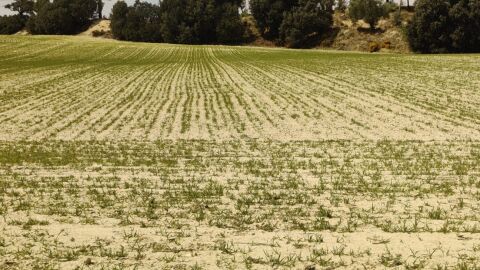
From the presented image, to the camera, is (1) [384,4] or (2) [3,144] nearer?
(2) [3,144]

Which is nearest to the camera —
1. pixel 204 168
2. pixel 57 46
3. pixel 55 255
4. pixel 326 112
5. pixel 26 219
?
pixel 55 255

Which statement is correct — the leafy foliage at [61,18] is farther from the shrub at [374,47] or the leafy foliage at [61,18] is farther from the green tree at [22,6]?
the shrub at [374,47]

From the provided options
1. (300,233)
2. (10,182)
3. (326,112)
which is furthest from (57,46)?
(300,233)

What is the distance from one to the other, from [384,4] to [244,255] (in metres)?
103

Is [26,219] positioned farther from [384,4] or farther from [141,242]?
[384,4]

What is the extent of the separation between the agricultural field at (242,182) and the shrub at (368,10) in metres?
71.9

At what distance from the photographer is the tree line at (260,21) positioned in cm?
8488

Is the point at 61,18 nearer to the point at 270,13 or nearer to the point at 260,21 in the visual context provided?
the point at 260,21

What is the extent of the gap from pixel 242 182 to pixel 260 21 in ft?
351

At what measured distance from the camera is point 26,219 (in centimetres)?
959

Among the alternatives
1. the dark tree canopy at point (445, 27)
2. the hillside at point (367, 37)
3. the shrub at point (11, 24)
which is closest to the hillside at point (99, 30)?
the shrub at point (11, 24)

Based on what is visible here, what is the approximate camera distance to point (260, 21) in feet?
380

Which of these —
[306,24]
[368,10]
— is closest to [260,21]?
[306,24]

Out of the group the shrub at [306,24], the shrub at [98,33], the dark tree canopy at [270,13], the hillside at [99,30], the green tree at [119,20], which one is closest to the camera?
the shrub at [306,24]
